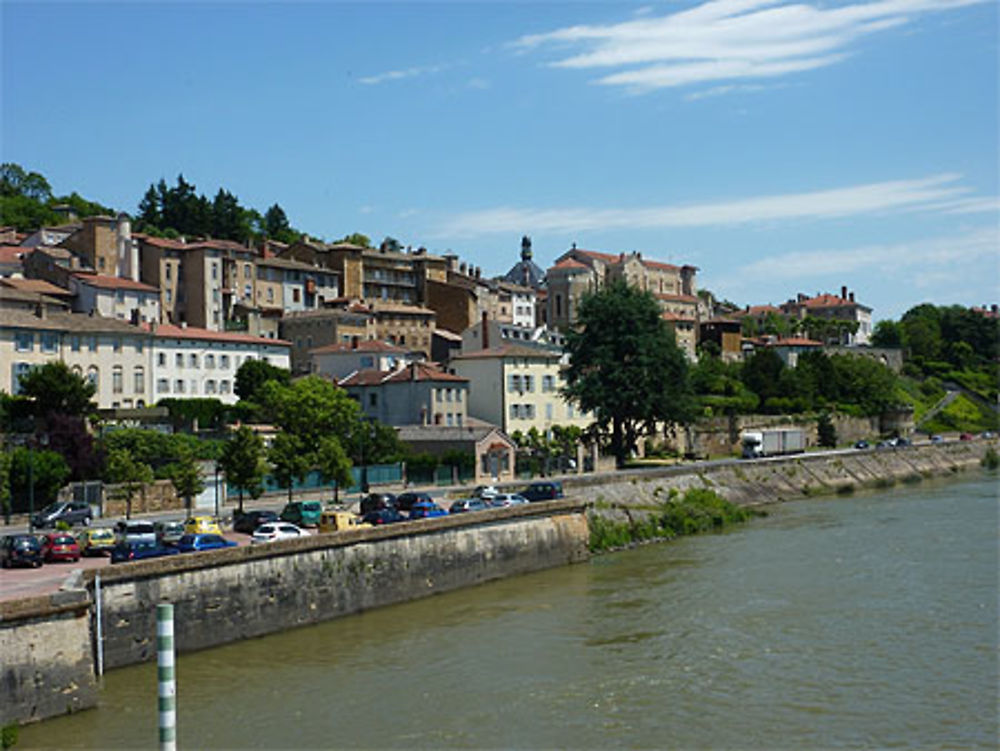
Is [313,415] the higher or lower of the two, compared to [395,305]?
lower

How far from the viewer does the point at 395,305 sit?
10619 centimetres

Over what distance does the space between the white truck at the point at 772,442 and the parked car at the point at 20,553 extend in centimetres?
5835

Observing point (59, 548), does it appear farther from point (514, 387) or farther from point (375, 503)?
point (514, 387)

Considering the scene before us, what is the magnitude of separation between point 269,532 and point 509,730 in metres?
14.9

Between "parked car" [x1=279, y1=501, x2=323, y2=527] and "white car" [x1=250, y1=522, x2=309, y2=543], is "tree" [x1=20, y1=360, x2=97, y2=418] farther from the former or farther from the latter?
"white car" [x1=250, y1=522, x2=309, y2=543]

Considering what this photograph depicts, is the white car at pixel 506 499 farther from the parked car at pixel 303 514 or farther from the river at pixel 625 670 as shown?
the parked car at pixel 303 514

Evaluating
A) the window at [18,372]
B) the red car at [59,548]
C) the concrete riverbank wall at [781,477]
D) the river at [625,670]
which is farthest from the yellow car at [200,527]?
the window at [18,372]

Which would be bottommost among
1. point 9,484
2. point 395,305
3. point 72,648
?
point 72,648

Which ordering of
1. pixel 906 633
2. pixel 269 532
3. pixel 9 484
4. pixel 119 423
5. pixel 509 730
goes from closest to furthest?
pixel 509 730, pixel 906 633, pixel 269 532, pixel 9 484, pixel 119 423

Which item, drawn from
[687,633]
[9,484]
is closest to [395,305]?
[9,484]

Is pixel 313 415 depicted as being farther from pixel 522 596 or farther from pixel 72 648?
pixel 72 648

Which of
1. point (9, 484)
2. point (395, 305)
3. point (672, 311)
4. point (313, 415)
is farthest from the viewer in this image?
point (672, 311)

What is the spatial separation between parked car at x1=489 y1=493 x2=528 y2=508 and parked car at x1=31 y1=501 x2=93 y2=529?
604 inches

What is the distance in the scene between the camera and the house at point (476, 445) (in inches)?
2520
